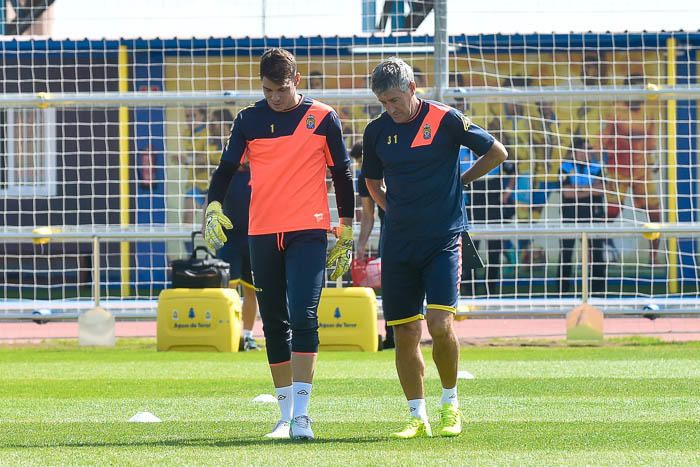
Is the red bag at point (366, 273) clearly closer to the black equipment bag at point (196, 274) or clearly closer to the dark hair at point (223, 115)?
the black equipment bag at point (196, 274)

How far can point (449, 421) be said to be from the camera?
7023 mm

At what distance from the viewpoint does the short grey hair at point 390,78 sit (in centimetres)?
687

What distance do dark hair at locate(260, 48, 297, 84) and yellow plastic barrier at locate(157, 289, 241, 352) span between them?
20.5 feet

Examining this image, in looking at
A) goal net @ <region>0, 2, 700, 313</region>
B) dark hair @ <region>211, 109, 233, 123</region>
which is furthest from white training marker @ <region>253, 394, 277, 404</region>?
dark hair @ <region>211, 109, 233, 123</region>

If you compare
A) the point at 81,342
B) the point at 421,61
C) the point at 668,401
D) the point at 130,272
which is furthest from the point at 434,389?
the point at 130,272

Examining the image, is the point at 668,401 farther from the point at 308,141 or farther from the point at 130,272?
the point at 130,272

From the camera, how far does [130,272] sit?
1878 cm

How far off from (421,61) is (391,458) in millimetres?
9769

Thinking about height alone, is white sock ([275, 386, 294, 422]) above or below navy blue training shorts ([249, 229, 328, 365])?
below

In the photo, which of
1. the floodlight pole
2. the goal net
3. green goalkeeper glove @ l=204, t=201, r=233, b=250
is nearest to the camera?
green goalkeeper glove @ l=204, t=201, r=233, b=250

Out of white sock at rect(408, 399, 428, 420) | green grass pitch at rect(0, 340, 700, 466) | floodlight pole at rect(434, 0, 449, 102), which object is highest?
floodlight pole at rect(434, 0, 449, 102)

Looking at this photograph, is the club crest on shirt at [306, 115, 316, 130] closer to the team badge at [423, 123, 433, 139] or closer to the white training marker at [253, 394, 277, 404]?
the team badge at [423, 123, 433, 139]

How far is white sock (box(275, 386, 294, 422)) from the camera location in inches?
284

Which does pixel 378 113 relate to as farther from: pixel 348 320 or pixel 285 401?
pixel 285 401
